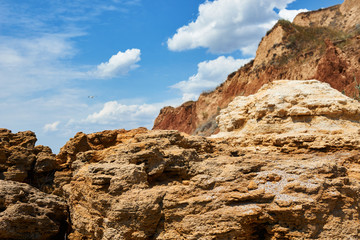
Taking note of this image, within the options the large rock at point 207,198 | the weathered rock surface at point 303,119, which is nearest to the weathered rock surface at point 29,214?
the large rock at point 207,198

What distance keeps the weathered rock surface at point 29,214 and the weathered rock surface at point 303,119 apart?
517 cm

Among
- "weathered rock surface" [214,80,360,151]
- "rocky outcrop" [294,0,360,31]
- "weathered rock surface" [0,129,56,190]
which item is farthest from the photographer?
"rocky outcrop" [294,0,360,31]

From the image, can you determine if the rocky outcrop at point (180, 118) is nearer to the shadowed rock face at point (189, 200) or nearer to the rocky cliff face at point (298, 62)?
the rocky cliff face at point (298, 62)

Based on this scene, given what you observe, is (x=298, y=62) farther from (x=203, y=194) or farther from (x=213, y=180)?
(x=203, y=194)

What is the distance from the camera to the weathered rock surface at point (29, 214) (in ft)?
19.1

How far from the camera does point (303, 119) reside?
8.37m

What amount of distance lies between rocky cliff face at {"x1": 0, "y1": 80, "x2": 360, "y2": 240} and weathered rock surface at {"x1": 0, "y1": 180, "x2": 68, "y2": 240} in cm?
2

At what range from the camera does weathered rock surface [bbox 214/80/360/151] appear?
7680 mm

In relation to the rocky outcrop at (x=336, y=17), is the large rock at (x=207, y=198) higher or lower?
lower

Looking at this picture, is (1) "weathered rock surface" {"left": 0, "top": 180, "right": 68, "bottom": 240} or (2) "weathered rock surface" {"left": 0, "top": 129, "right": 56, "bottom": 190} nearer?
(1) "weathered rock surface" {"left": 0, "top": 180, "right": 68, "bottom": 240}

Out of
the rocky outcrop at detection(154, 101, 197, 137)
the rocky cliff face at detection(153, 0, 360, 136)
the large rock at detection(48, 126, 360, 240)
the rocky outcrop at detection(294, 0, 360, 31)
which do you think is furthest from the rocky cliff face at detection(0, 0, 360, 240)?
the rocky outcrop at detection(154, 101, 197, 137)

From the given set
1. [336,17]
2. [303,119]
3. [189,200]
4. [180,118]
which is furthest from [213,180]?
[336,17]

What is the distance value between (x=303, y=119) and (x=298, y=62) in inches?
956

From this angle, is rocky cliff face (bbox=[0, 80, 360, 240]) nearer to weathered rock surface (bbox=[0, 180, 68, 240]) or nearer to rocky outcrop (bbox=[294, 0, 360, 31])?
weathered rock surface (bbox=[0, 180, 68, 240])
